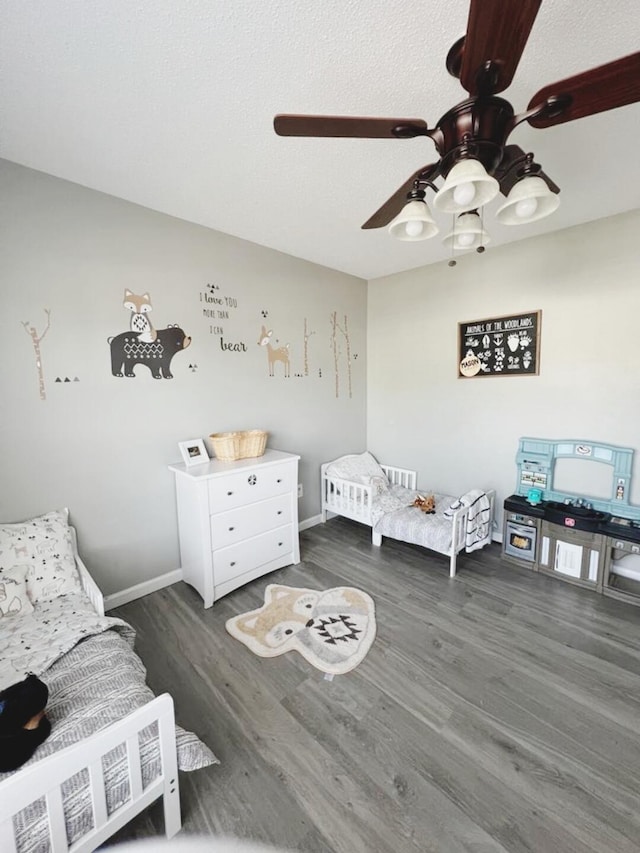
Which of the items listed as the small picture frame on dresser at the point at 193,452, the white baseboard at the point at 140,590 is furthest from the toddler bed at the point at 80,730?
the small picture frame on dresser at the point at 193,452

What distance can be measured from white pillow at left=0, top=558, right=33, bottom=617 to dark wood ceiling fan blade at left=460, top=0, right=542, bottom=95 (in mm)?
2590

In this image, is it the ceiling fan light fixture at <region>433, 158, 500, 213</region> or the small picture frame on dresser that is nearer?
the ceiling fan light fixture at <region>433, 158, 500, 213</region>

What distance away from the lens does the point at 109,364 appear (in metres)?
2.18

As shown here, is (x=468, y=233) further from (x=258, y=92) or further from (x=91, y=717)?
(x=91, y=717)

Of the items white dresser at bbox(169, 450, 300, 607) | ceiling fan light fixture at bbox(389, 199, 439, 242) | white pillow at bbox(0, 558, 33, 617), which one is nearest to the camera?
ceiling fan light fixture at bbox(389, 199, 439, 242)

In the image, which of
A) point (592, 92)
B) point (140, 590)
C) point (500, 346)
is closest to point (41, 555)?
point (140, 590)

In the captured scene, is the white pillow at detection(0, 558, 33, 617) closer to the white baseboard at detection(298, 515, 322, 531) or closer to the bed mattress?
the white baseboard at detection(298, 515, 322, 531)

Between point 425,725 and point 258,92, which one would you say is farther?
point 425,725

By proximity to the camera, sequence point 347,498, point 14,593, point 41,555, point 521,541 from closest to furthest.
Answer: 1. point 14,593
2. point 41,555
3. point 521,541
4. point 347,498

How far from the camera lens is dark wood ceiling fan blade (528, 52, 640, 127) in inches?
34.5

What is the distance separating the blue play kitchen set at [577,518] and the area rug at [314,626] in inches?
55.8

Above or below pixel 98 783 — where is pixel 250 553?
below

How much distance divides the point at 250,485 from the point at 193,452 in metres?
0.49

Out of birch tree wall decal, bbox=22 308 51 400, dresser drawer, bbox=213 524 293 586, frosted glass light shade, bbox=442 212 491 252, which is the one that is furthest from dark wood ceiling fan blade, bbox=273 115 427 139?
dresser drawer, bbox=213 524 293 586
